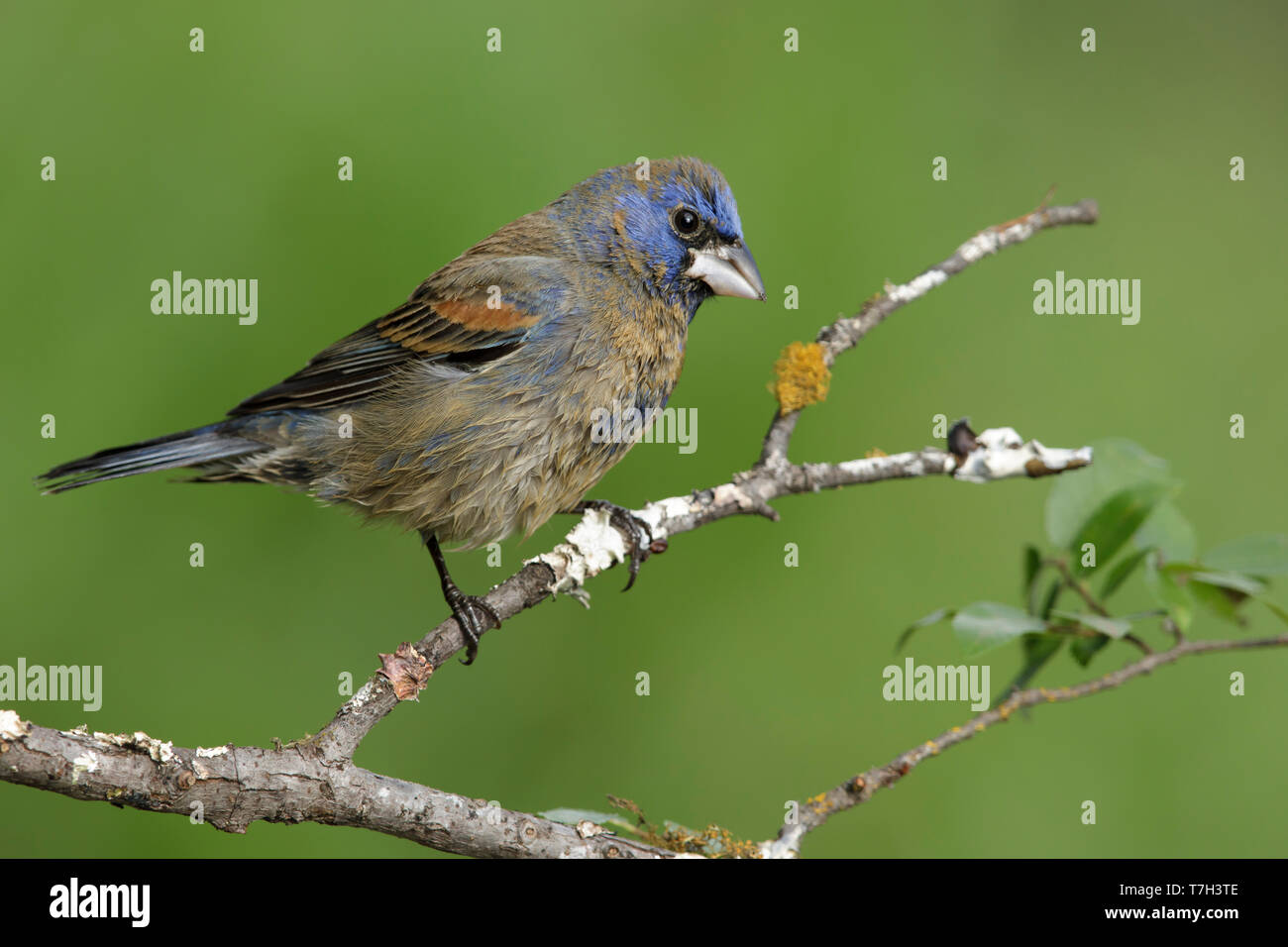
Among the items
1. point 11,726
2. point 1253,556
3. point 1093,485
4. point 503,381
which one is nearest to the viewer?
point 11,726

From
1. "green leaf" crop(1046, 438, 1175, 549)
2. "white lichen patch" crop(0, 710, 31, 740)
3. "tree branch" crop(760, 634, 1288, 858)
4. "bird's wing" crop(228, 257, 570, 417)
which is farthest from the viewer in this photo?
Result: "bird's wing" crop(228, 257, 570, 417)

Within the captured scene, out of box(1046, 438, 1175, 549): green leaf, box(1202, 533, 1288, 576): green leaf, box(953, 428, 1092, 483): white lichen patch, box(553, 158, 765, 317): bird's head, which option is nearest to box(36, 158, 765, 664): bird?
box(553, 158, 765, 317): bird's head

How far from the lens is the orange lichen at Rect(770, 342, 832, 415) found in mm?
3463

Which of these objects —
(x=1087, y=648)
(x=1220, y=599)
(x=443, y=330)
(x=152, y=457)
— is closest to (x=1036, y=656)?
(x=1087, y=648)

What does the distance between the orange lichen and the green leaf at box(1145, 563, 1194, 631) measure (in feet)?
4.21

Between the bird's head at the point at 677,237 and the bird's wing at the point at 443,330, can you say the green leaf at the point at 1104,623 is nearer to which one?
the bird's head at the point at 677,237

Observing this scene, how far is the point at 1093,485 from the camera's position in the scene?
8.73ft

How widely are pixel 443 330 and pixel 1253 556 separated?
2.62 meters

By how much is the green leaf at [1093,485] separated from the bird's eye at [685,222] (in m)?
1.69

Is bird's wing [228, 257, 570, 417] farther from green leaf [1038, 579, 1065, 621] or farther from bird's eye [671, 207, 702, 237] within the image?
green leaf [1038, 579, 1065, 621]

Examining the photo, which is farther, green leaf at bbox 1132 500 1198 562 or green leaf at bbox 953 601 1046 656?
green leaf at bbox 1132 500 1198 562

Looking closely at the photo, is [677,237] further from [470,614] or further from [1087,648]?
[1087,648]

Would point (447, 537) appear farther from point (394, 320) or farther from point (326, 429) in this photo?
point (394, 320)

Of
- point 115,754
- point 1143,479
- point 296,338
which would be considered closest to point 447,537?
point 296,338
